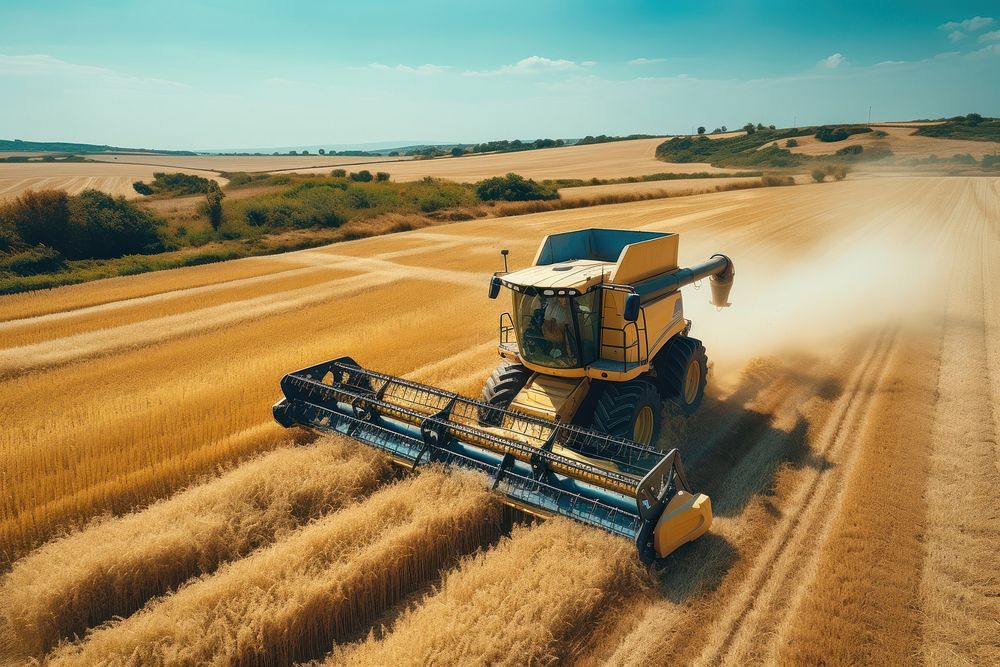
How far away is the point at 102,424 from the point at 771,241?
2093 centimetres

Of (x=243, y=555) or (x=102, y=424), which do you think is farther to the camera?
(x=102, y=424)

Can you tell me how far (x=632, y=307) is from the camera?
5.99 meters

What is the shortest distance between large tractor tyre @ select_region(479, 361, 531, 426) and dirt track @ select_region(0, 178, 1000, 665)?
1.47 metres

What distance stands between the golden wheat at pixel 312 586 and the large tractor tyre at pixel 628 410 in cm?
154

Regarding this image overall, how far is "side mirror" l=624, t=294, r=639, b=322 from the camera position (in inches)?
235

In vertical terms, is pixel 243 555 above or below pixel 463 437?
Answer: below

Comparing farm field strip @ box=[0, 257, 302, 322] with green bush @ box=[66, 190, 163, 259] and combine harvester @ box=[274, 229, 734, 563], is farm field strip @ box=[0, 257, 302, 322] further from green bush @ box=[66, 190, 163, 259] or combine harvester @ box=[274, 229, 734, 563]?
combine harvester @ box=[274, 229, 734, 563]

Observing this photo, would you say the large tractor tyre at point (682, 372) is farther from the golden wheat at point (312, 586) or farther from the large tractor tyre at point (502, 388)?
the golden wheat at point (312, 586)

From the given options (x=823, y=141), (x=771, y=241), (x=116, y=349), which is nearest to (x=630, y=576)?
(x=116, y=349)

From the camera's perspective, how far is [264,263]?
20.8 m

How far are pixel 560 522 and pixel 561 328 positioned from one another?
7.12 ft

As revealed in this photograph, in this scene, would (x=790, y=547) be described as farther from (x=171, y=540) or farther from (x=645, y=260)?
(x=171, y=540)

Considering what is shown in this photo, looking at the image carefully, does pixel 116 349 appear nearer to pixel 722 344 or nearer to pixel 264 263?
pixel 264 263

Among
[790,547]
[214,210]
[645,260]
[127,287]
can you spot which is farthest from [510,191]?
[790,547]
